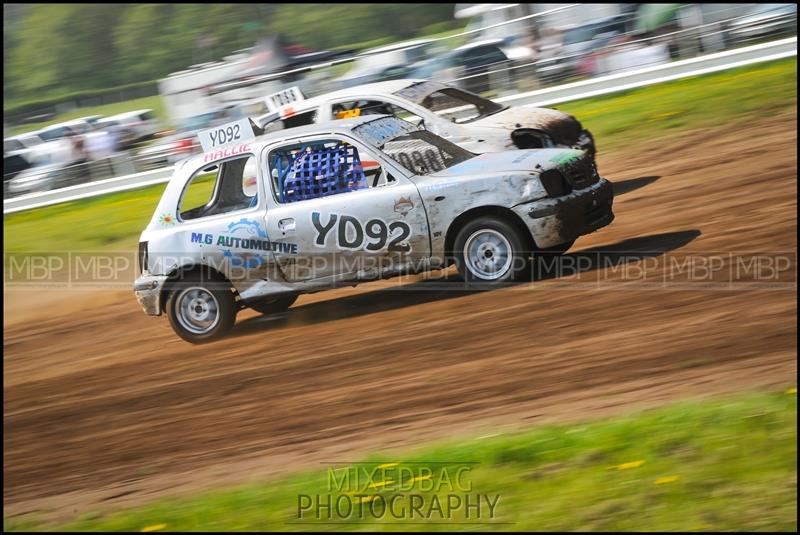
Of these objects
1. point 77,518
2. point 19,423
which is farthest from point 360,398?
point 19,423

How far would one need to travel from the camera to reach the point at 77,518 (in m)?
5.99

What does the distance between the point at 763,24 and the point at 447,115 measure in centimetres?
805

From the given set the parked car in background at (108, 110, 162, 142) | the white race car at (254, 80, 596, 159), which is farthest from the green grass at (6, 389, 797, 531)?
the parked car in background at (108, 110, 162, 142)

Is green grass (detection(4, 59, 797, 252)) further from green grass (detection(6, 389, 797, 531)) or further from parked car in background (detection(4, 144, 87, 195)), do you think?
green grass (detection(6, 389, 797, 531))

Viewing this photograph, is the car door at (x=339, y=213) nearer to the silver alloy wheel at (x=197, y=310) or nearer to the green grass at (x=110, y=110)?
the silver alloy wheel at (x=197, y=310)

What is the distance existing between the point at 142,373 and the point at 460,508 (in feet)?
15.7

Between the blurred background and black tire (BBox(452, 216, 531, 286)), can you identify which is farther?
the blurred background

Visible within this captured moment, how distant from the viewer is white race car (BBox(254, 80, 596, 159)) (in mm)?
11188

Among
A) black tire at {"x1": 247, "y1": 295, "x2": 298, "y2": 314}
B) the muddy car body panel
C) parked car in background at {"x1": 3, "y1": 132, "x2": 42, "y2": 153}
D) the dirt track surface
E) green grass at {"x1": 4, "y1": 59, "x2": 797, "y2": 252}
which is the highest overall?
parked car in background at {"x1": 3, "y1": 132, "x2": 42, "y2": 153}

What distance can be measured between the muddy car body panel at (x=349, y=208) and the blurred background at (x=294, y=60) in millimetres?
10047

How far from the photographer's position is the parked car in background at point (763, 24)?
1680 centimetres

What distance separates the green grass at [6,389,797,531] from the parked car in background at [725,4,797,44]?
12862 mm

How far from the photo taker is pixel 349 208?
8648mm

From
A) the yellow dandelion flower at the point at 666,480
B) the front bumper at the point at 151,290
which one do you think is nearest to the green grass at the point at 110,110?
the front bumper at the point at 151,290
